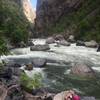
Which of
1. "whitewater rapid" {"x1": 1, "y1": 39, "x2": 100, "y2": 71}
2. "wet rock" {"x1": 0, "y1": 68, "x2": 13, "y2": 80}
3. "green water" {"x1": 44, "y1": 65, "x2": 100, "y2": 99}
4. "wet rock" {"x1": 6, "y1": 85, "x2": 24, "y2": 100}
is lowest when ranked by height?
"whitewater rapid" {"x1": 1, "y1": 39, "x2": 100, "y2": 71}

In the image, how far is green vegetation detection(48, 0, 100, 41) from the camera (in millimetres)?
63209

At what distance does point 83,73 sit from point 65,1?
249ft

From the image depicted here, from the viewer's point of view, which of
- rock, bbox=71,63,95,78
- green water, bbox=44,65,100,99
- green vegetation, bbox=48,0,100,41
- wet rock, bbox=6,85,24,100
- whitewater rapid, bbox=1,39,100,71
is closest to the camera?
wet rock, bbox=6,85,24,100

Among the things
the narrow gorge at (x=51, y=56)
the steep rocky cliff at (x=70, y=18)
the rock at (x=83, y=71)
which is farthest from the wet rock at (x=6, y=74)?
the steep rocky cliff at (x=70, y=18)

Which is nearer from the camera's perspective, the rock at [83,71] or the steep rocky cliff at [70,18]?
the rock at [83,71]

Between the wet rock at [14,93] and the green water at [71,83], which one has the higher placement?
the wet rock at [14,93]

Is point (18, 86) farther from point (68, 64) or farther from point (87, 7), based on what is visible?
point (87, 7)

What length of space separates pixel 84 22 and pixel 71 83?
161 ft

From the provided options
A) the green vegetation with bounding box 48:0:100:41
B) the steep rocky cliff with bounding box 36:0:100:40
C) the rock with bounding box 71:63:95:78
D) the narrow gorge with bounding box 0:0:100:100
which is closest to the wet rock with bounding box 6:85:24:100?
the narrow gorge with bounding box 0:0:100:100

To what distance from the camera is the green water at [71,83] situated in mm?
17594

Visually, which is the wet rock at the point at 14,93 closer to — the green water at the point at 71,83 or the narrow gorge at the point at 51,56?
the narrow gorge at the point at 51,56

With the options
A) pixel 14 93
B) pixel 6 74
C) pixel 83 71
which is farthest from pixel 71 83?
pixel 14 93

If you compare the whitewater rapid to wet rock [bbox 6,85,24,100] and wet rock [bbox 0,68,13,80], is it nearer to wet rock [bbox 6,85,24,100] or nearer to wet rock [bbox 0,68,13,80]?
wet rock [bbox 0,68,13,80]

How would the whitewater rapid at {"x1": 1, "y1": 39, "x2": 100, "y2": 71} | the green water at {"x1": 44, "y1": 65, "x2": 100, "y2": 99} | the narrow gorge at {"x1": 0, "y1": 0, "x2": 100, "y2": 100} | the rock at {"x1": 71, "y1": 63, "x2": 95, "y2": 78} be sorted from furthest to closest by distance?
the whitewater rapid at {"x1": 1, "y1": 39, "x2": 100, "y2": 71} → the rock at {"x1": 71, "y1": 63, "x2": 95, "y2": 78} → the green water at {"x1": 44, "y1": 65, "x2": 100, "y2": 99} → the narrow gorge at {"x1": 0, "y1": 0, "x2": 100, "y2": 100}
